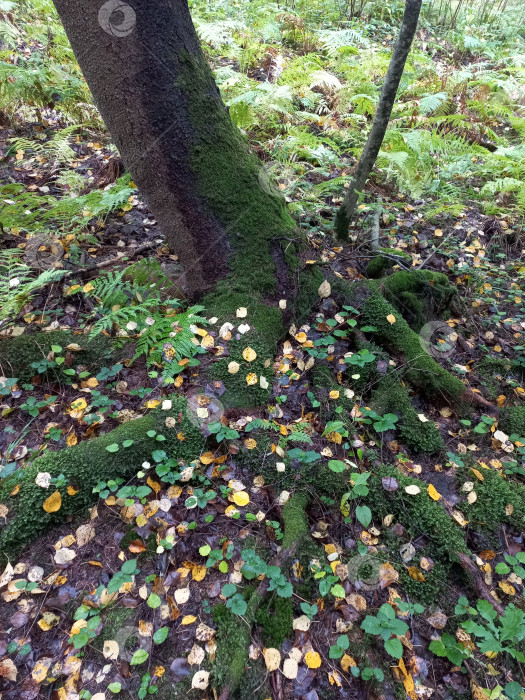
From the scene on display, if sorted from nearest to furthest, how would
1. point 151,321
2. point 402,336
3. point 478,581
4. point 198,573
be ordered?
point 198,573 → point 478,581 → point 151,321 → point 402,336

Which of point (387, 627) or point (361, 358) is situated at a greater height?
point (361, 358)

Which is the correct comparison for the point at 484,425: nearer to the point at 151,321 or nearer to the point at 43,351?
the point at 151,321

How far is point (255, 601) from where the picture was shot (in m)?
1.97

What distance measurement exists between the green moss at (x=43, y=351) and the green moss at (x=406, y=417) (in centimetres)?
206

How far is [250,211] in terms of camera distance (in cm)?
295

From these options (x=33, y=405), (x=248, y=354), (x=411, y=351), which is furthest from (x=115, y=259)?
(x=411, y=351)

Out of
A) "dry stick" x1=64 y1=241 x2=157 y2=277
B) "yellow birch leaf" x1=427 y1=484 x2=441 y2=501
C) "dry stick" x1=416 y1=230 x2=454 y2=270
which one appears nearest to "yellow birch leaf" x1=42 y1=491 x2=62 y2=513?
"dry stick" x1=64 y1=241 x2=157 y2=277

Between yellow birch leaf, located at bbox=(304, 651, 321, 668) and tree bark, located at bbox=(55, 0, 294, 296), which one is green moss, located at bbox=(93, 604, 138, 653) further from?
tree bark, located at bbox=(55, 0, 294, 296)

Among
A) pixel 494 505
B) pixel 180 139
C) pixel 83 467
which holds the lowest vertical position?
pixel 494 505

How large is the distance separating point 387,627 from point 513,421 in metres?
1.90

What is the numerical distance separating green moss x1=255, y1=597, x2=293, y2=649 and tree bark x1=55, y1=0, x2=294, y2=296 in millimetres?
2031

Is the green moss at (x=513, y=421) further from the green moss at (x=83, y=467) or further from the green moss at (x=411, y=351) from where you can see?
the green moss at (x=83, y=467)

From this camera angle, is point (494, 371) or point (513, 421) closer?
point (513, 421)

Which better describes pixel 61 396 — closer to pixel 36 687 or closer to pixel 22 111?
pixel 36 687
